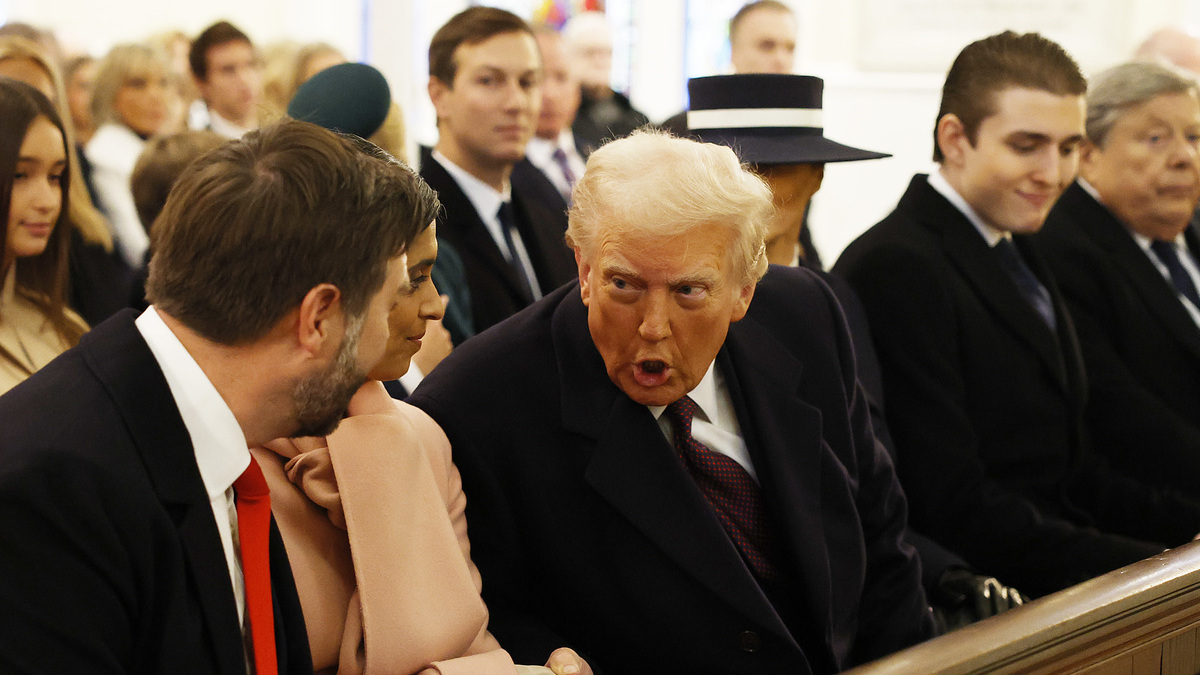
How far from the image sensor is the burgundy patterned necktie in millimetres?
2068

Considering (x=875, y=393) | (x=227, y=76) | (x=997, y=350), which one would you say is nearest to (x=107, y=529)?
(x=875, y=393)

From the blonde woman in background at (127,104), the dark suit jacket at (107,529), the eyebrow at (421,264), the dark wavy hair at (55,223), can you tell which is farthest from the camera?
the blonde woman in background at (127,104)

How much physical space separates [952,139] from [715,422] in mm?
1442

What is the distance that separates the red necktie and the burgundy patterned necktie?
81cm

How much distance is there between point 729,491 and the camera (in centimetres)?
209

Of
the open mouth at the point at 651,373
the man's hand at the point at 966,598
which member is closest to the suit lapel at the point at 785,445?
the open mouth at the point at 651,373

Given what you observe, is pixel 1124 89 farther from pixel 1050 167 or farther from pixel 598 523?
pixel 598 523

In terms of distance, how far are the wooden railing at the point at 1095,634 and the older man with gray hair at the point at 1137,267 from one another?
129 cm

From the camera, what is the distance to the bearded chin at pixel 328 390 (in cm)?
149

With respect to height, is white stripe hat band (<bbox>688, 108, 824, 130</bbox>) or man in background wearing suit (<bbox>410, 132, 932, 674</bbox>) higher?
white stripe hat band (<bbox>688, 108, 824, 130</bbox>)

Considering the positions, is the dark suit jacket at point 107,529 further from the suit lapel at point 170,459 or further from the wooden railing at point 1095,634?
the wooden railing at point 1095,634

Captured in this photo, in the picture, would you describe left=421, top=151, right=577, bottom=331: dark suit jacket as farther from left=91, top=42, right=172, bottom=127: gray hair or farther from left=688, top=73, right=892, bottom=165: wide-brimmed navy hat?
left=91, top=42, right=172, bottom=127: gray hair

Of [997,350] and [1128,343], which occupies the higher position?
[997,350]

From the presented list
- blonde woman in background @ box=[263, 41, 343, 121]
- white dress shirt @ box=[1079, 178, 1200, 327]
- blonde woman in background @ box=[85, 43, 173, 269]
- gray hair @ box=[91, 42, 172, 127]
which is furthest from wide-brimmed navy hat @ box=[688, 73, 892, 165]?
gray hair @ box=[91, 42, 172, 127]
